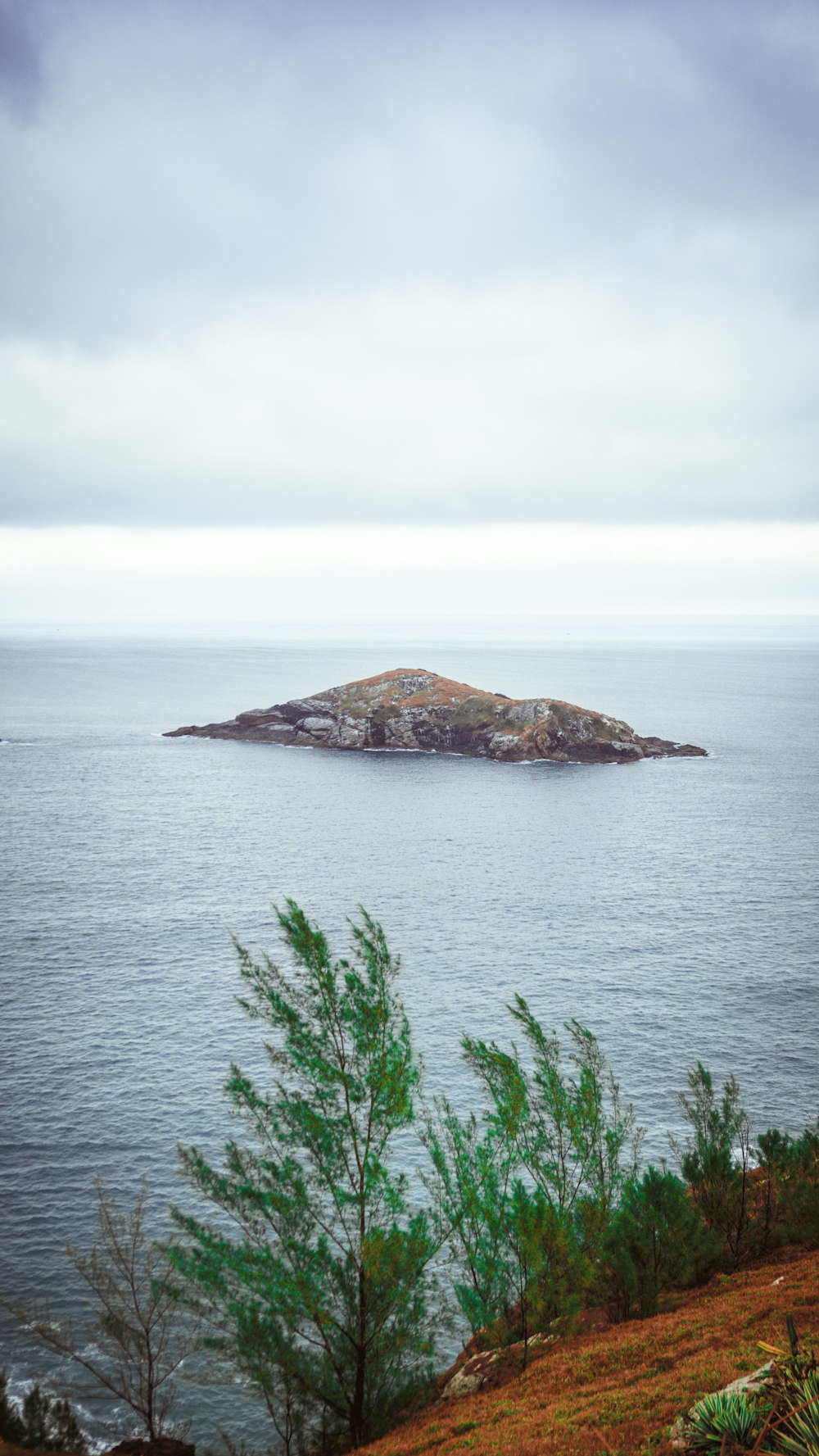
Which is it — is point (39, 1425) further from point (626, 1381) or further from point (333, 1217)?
A: point (626, 1381)

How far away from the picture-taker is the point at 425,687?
199 m

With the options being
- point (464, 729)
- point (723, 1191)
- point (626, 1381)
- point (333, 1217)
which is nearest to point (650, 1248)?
point (723, 1191)

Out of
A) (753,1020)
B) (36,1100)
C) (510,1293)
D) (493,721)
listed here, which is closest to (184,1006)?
(36,1100)

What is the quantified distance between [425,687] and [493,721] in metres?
20.8

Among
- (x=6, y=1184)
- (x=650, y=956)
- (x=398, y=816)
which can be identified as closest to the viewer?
(x=6, y=1184)

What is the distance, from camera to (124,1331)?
115 feet

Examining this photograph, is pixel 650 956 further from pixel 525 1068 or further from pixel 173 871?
pixel 173 871

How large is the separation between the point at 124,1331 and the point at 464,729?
157 m

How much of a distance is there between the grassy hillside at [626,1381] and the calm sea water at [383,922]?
14222mm

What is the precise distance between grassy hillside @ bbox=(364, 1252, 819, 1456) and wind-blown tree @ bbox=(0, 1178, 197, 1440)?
1296 cm

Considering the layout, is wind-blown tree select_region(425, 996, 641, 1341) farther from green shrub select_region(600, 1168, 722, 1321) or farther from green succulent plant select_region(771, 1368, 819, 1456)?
green succulent plant select_region(771, 1368, 819, 1456)

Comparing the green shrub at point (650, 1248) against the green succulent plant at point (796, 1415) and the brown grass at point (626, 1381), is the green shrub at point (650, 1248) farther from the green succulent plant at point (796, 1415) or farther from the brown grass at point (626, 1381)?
the green succulent plant at point (796, 1415)

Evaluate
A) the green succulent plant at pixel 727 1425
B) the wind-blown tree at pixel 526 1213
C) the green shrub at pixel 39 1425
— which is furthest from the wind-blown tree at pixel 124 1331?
the green succulent plant at pixel 727 1425

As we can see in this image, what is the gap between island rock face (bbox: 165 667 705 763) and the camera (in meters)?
179
